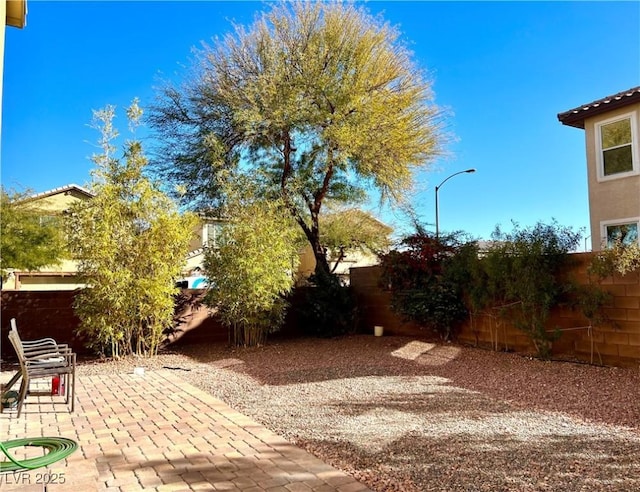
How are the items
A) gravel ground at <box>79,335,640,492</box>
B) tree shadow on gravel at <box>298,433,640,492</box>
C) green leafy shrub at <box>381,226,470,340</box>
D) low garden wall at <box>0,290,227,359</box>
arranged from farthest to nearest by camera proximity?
green leafy shrub at <box>381,226,470,340</box> → low garden wall at <box>0,290,227,359</box> → gravel ground at <box>79,335,640,492</box> → tree shadow on gravel at <box>298,433,640,492</box>

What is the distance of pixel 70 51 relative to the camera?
759cm

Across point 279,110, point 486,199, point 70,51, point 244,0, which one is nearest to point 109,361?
point 70,51

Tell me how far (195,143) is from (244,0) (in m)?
3.34

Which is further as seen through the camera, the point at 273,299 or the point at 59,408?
the point at 273,299

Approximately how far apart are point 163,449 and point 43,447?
0.91 m

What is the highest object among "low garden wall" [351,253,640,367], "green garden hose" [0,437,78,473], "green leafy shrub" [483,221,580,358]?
"green leafy shrub" [483,221,580,358]

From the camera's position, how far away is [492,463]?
10.9 ft

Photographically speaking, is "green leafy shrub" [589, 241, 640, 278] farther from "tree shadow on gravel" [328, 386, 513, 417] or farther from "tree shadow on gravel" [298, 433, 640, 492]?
"tree shadow on gravel" [298, 433, 640, 492]

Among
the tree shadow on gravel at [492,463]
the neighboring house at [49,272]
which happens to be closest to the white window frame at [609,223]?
the tree shadow on gravel at [492,463]

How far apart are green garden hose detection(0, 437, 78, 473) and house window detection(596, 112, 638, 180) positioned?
11.6 m

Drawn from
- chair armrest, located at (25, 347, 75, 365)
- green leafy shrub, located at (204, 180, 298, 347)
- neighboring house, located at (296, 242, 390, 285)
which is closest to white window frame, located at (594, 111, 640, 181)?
neighboring house, located at (296, 242, 390, 285)

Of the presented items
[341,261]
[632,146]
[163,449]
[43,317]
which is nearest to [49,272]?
[43,317]

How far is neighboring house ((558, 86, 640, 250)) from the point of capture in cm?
1048

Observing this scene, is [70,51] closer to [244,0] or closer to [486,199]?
[244,0]
